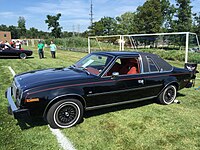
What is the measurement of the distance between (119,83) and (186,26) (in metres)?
30.3

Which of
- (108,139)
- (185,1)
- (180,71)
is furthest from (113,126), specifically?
(185,1)

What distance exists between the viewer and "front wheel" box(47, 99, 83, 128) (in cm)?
384

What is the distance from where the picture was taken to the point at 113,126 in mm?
4145

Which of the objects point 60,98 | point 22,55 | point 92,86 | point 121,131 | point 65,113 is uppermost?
point 22,55

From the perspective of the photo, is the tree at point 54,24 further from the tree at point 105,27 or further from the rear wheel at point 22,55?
the rear wheel at point 22,55

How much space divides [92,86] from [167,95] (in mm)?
2493

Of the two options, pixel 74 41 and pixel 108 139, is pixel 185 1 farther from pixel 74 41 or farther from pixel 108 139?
pixel 108 139

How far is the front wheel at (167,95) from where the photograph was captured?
546 centimetres

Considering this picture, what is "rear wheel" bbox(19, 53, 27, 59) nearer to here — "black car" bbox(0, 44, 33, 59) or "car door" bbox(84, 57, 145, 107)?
"black car" bbox(0, 44, 33, 59)

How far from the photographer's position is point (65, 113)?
398 centimetres

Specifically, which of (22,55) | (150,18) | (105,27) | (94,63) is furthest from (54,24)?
(94,63)

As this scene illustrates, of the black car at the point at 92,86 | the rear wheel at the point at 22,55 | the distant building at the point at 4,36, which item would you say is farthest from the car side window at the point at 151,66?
the distant building at the point at 4,36

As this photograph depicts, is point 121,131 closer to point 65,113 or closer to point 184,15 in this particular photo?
point 65,113

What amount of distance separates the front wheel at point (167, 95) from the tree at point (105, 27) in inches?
2320
